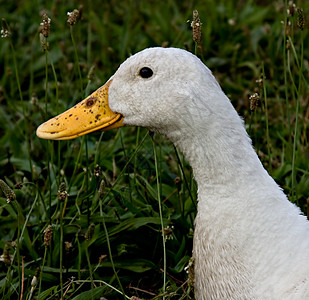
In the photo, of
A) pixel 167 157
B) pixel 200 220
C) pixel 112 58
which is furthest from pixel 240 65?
pixel 200 220

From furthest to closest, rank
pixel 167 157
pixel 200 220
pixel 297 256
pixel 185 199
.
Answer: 1. pixel 167 157
2. pixel 185 199
3. pixel 200 220
4. pixel 297 256

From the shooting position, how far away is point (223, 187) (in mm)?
2480

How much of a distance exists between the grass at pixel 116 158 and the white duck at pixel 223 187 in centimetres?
23

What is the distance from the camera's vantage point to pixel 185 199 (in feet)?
11.6

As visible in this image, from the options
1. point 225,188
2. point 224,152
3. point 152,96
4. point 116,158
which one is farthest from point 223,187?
point 116,158

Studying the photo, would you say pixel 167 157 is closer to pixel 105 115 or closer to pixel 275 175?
pixel 275 175

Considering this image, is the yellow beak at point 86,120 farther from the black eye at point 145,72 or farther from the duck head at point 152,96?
the black eye at point 145,72

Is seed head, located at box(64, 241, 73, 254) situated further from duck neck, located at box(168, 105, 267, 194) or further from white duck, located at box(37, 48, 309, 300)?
duck neck, located at box(168, 105, 267, 194)

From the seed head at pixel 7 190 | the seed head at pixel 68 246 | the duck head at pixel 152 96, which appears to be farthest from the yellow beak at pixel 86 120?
the seed head at pixel 68 246

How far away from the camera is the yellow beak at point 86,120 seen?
A: 2686 millimetres

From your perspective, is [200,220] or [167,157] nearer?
[200,220]

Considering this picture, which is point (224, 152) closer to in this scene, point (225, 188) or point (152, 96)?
point (225, 188)

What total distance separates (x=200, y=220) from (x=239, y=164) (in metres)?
0.28

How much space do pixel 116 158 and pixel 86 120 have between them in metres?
1.36
